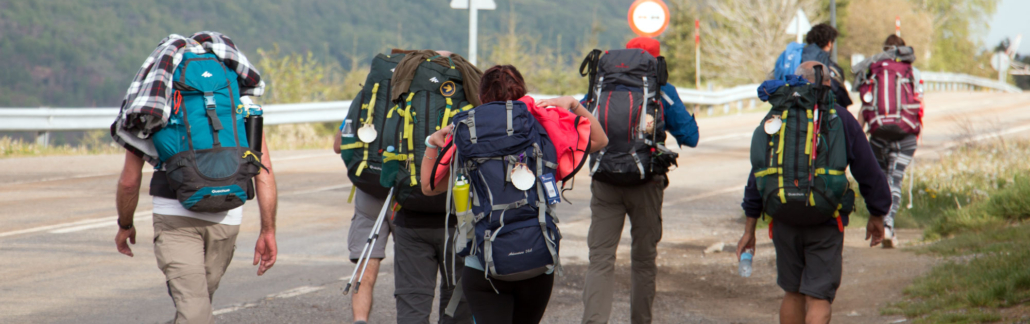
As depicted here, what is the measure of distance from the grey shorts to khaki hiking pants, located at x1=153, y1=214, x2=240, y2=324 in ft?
4.08

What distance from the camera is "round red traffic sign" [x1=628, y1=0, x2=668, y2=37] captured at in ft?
40.9

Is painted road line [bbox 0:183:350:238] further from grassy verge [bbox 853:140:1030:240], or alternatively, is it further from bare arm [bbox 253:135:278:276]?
grassy verge [bbox 853:140:1030:240]

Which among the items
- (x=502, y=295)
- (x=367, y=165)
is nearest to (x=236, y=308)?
(x=367, y=165)

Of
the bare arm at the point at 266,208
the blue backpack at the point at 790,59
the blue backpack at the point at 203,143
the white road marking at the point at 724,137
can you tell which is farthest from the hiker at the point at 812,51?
the white road marking at the point at 724,137

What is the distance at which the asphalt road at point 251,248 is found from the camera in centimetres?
588

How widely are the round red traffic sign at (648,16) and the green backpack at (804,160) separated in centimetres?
817

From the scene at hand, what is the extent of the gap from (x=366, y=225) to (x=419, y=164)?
862 millimetres

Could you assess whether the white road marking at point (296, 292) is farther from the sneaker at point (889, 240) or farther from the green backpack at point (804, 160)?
the sneaker at point (889, 240)

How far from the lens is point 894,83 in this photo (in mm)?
8164

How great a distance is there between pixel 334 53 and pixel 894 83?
2915 inches

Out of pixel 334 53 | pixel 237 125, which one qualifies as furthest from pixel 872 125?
pixel 334 53

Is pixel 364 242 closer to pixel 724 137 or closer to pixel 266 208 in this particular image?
pixel 266 208

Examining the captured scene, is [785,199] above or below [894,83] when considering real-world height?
below

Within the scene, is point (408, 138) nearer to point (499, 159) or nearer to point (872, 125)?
point (499, 159)
